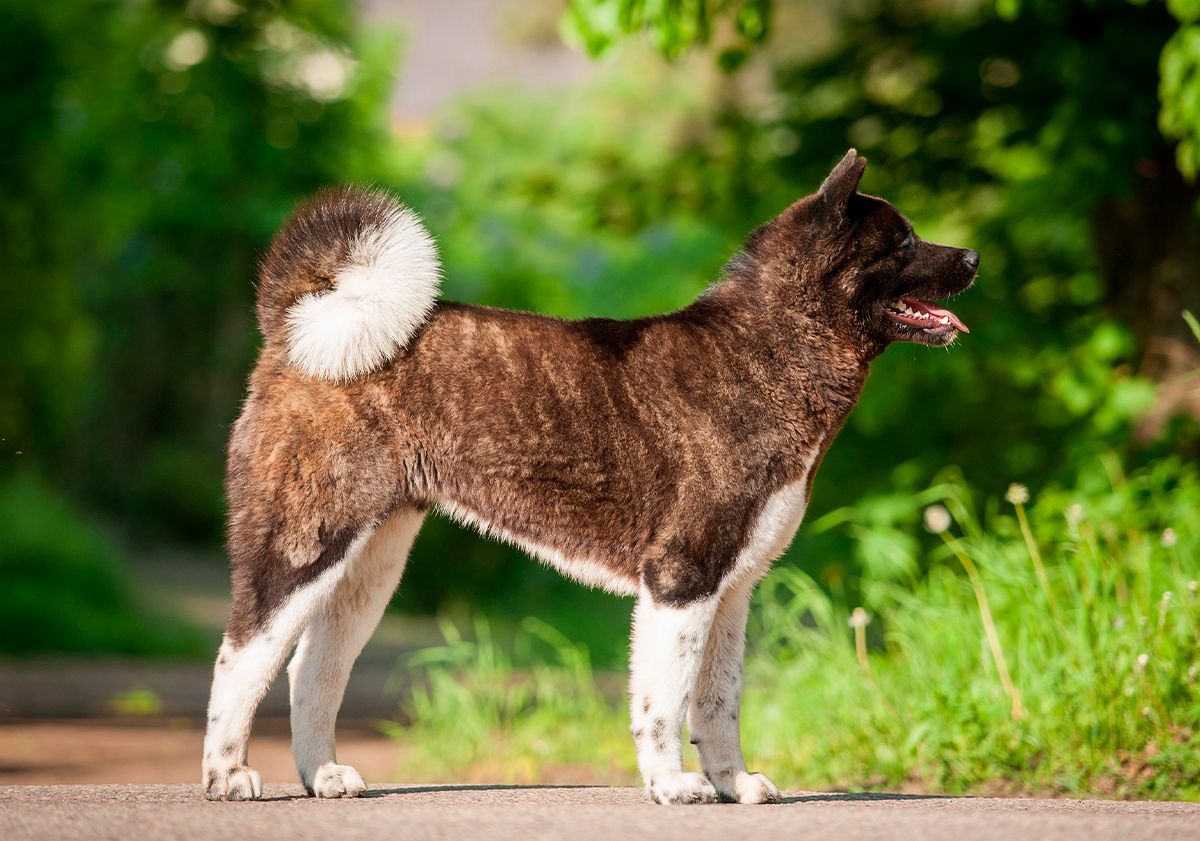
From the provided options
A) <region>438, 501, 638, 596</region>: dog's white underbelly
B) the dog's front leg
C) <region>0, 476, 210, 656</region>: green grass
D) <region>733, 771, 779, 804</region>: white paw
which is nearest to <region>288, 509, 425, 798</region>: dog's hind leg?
<region>438, 501, 638, 596</region>: dog's white underbelly

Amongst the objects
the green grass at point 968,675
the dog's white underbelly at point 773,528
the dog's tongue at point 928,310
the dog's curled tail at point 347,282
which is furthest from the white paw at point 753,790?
the dog's curled tail at point 347,282

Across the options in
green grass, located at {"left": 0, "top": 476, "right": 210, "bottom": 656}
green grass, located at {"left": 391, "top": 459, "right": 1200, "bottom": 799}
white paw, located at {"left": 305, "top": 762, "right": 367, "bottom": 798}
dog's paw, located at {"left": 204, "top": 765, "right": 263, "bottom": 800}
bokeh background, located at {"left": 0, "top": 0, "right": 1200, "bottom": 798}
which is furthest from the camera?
green grass, located at {"left": 0, "top": 476, "right": 210, "bottom": 656}

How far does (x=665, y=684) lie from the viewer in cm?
500

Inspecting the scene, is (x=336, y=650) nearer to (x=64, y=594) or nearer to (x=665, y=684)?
(x=665, y=684)

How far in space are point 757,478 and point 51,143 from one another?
12.5 meters

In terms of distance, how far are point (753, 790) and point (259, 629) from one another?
71.6 inches

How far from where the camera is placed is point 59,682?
12383mm

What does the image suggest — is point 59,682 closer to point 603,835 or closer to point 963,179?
point 963,179

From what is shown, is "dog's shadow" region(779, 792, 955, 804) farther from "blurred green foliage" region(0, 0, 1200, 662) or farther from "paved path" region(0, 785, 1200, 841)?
"blurred green foliage" region(0, 0, 1200, 662)

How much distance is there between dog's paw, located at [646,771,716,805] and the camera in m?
5.05

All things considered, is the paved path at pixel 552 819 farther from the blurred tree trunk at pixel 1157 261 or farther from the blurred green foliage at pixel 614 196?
the blurred tree trunk at pixel 1157 261

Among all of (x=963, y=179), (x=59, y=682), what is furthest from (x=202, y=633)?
(x=963, y=179)

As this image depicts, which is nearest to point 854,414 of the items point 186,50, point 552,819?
point 552,819

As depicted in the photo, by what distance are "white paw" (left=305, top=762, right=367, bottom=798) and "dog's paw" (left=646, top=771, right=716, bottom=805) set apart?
1112mm
